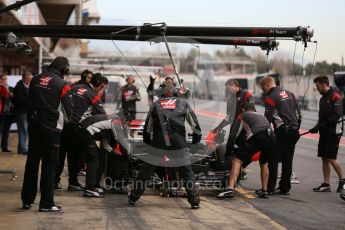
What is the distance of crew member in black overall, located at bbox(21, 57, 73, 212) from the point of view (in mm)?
8914

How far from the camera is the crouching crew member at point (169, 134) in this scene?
9.61 meters

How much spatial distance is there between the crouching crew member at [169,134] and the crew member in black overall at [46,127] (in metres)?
1.27

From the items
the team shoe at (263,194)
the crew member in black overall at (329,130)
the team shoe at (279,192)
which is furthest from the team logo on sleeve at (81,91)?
the crew member in black overall at (329,130)

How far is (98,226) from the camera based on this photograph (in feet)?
26.5

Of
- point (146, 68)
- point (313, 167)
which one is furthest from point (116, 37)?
point (146, 68)

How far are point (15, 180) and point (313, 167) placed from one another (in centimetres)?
692

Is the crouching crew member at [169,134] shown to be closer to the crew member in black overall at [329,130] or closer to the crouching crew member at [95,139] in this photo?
the crouching crew member at [95,139]

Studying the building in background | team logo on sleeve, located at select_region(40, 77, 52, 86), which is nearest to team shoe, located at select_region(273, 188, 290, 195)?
team logo on sleeve, located at select_region(40, 77, 52, 86)

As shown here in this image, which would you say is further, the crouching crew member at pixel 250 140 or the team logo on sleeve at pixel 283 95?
the team logo on sleeve at pixel 283 95

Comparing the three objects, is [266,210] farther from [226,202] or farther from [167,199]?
[167,199]

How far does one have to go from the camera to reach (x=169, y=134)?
9633mm

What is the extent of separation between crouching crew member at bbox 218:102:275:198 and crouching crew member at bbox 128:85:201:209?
1.11 metres

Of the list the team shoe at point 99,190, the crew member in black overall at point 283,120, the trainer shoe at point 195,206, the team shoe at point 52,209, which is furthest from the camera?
the crew member in black overall at point 283,120

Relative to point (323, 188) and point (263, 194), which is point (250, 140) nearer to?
point (263, 194)
